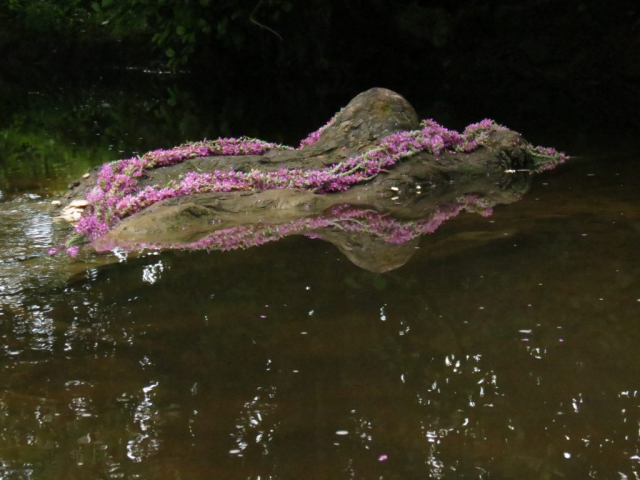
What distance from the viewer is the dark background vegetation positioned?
60.7ft

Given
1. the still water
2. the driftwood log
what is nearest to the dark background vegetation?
the driftwood log

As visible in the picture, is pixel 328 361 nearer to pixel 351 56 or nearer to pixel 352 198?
pixel 352 198

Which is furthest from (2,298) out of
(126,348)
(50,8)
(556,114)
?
(50,8)

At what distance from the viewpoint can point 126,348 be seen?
184 inches

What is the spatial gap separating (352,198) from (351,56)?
1749 centimetres

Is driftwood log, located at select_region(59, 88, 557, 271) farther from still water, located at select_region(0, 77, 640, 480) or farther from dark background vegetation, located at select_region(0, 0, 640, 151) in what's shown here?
dark background vegetation, located at select_region(0, 0, 640, 151)

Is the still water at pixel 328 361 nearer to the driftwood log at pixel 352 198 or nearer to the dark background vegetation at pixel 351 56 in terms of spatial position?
the driftwood log at pixel 352 198

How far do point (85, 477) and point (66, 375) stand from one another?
1051 mm

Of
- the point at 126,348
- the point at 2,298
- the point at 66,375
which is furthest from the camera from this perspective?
the point at 2,298

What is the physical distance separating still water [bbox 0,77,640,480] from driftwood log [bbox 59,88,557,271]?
0.37 m

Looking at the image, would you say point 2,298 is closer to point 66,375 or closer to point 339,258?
point 66,375

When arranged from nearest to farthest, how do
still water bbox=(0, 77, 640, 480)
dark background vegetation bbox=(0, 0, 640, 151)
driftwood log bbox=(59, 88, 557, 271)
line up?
still water bbox=(0, 77, 640, 480) < driftwood log bbox=(59, 88, 557, 271) < dark background vegetation bbox=(0, 0, 640, 151)

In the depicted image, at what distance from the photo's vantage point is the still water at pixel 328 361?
352 cm

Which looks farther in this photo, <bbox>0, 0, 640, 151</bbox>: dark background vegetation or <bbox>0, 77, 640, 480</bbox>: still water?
<bbox>0, 0, 640, 151</bbox>: dark background vegetation
